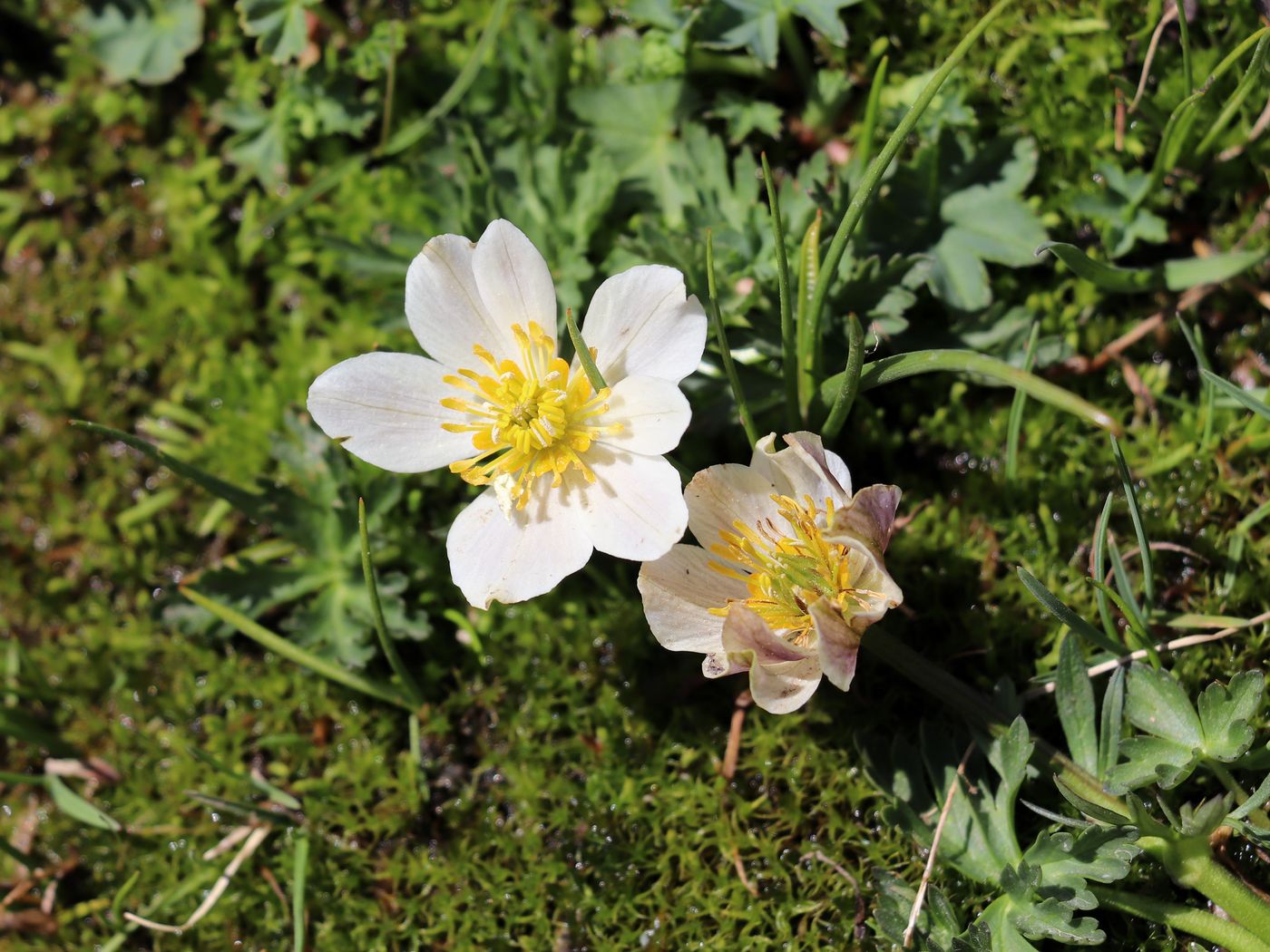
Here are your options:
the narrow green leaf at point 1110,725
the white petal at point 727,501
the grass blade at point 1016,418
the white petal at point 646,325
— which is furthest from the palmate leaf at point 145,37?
the narrow green leaf at point 1110,725

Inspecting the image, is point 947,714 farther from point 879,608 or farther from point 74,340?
point 74,340

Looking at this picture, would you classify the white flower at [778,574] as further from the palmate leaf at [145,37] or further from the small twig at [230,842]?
the palmate leaf at [145,37]

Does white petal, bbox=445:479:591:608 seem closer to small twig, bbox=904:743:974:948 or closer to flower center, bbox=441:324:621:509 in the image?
flower center, bbox=441:324:621:509

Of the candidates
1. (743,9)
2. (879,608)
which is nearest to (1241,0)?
(743,9)

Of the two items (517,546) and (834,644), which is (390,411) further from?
(834,644)

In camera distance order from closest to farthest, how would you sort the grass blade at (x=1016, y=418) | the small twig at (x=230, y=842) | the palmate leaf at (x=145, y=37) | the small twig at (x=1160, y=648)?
the small twig at (x=1160, y=648), the grass blade at (x=1016, y=418), the small twig at (x=230, y=842), the palmate leaf at (x=145, y=37)

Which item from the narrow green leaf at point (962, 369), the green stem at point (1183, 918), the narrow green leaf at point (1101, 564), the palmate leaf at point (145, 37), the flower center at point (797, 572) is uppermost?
the palmate leaf at point (145, 37)
